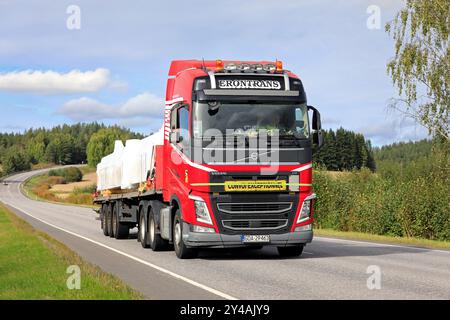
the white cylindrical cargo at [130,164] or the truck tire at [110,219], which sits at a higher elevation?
the white cylindrical cargo at [130,164]

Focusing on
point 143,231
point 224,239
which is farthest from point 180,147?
point 143,231

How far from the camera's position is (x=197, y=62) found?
17.0 metres

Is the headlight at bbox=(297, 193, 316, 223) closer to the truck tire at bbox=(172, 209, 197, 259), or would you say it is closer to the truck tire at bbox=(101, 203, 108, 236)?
the truck tire at bbox=(172, 209, 197, 259)

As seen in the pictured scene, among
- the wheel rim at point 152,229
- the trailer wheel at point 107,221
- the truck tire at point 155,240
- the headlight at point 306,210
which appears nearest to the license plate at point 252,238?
the headlight at point 306,210

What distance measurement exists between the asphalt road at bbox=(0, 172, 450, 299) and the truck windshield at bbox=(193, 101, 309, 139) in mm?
2718

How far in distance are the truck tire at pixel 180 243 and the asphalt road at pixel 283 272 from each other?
265mm

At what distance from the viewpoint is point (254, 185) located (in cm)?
1469

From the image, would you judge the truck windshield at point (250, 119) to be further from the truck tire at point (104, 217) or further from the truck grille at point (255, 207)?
the truck tire at point (104, 217)

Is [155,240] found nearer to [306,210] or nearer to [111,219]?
[306,210]

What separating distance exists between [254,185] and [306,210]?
1.34 meters

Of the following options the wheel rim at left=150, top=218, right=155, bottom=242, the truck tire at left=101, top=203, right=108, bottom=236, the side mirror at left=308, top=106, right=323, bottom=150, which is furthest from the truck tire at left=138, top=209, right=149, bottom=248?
the truck tire at left=101, top=203, right=108, bottom=236

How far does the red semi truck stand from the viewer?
14.6 metres

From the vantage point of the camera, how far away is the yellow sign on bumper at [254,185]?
48.0 feet

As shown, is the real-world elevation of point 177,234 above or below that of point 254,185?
below
